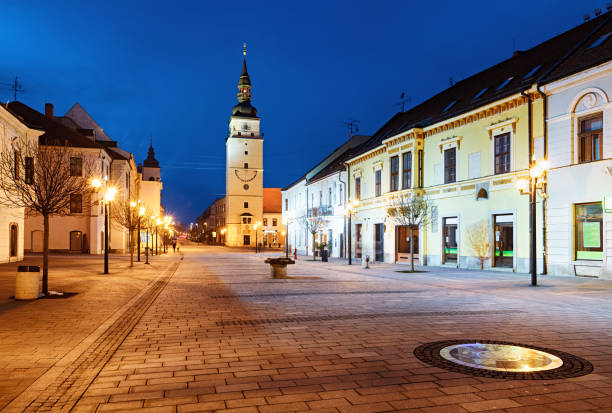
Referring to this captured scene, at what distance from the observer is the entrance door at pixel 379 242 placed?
34344 mm

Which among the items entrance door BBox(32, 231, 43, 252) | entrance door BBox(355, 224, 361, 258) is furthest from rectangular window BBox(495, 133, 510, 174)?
entrance door BBox(32, 231, 43, 252)

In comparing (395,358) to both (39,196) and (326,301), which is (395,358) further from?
(39,196)

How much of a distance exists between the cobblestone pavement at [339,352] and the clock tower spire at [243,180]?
8108cm

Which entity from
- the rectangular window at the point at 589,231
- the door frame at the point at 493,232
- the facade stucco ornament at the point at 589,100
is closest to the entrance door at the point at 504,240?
the door frame at the point at 493,232

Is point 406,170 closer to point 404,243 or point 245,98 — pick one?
point 404,243

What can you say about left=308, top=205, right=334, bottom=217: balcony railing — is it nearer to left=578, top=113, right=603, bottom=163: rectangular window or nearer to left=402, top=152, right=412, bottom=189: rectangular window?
left=402, top=152, right=412, bottom=189: rectangular window

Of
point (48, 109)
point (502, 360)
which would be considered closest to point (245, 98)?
point (48, 109)

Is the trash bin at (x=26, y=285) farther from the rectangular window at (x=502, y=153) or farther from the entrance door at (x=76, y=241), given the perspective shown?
the entrance door at (x=76, y=241)

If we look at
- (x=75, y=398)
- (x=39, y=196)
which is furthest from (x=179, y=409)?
(x=39, y=196)

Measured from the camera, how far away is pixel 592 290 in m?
14.4

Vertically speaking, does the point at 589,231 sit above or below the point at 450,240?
above

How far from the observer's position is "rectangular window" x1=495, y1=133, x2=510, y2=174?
74.7ft

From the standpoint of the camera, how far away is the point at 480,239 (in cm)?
2412

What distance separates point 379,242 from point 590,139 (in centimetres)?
1792
